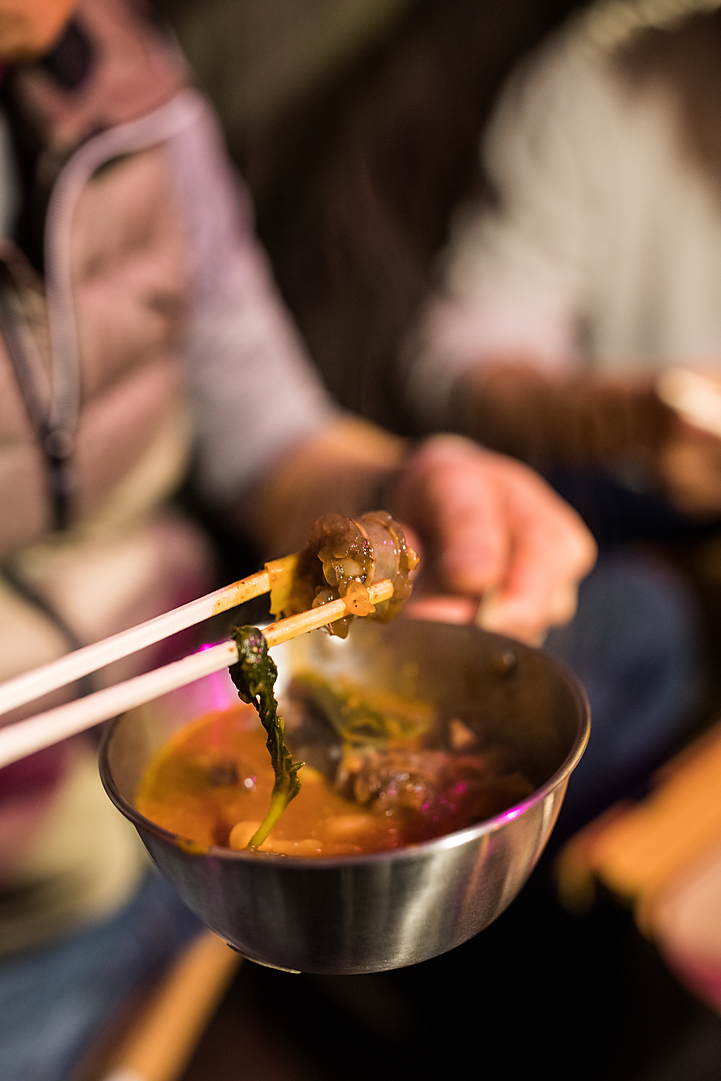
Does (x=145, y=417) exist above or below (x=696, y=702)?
above

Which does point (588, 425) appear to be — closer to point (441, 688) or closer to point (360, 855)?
point (441, 688)

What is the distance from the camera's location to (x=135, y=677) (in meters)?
0.55

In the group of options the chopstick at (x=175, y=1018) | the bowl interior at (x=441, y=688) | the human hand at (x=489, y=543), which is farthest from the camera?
the chopstick at (x=175, y=1018)

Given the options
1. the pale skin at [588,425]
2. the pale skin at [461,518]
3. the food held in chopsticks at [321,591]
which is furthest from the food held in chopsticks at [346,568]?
the pale skin at [588,425]

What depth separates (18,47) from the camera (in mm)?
998

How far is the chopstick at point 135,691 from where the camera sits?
47cm

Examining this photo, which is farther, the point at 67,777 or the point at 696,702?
the point at 696,702

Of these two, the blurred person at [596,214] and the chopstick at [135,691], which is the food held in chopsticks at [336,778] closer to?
Result: the chopstick at [135,691]

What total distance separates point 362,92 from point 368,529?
2.00 metres

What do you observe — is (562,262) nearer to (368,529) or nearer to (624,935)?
(624,935)

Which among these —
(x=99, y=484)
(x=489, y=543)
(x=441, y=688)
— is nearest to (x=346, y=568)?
(x=441, y=688)

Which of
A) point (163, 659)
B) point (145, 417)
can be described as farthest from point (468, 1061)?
point (145, 417)

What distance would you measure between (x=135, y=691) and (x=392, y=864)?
0.65 feet

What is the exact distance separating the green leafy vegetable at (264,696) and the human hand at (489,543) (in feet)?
1.14
